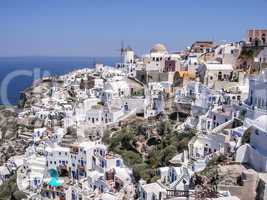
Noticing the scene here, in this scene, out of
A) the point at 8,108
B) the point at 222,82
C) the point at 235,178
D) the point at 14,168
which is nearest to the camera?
the point at 235,178

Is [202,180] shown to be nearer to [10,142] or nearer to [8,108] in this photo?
[10,142]

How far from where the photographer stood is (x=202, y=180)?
14836 mm

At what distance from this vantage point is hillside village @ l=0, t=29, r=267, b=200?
53.0ft

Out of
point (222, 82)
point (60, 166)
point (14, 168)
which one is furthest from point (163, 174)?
point (14, 168)

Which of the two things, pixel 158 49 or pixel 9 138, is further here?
pixel 158 49

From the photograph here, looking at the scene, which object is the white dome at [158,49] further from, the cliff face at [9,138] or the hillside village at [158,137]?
the cliff face at [9,138]

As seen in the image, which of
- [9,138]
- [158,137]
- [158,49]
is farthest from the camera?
[158,49]

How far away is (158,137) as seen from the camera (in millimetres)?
27078

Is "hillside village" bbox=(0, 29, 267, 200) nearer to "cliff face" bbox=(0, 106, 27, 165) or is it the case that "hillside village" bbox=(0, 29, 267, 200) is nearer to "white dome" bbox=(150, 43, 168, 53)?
"cliff face" bbox=(0, 106, 27, 165)

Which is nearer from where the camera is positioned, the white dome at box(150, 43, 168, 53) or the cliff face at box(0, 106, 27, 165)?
the cliff face at box(0, 106, 27, 165)

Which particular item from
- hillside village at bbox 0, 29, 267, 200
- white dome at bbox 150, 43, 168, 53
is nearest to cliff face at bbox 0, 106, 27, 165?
hillside village at bbox 0, 29, 267, 200

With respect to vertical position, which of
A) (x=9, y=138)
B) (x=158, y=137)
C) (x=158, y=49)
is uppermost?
(x=158, y=49)

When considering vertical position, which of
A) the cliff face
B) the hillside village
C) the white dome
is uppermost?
the white dome

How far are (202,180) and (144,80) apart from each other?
2713 centimetres
